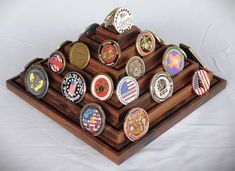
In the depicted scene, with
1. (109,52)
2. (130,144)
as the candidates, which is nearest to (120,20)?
(109,52)

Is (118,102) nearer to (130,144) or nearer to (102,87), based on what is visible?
(102,87)

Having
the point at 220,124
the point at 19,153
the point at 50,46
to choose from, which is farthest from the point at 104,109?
the point at 50,46

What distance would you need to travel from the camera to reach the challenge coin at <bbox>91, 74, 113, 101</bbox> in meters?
2.66

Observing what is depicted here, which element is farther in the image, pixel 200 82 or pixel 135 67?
pixel 200 82

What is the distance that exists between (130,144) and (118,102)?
0.72 ft

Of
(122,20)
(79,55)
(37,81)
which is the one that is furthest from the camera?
(37,81)

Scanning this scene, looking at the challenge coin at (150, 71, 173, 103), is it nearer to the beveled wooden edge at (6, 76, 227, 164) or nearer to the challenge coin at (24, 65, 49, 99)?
the beveled wooden edge at (6, 76, 227, 164)

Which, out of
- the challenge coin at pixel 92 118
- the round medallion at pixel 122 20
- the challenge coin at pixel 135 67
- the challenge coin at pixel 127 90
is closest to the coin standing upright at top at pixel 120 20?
the round medallion at pixel 122 20

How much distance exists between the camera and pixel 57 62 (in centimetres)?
291

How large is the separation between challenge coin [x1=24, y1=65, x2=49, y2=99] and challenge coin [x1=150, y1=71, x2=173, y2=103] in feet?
1.98

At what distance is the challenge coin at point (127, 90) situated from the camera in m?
2.65

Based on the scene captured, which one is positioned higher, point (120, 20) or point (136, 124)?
point (120, 20)

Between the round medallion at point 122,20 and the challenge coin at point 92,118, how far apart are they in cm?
42

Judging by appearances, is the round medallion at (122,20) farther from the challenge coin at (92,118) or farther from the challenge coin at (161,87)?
the challenge coin at (92,118)
